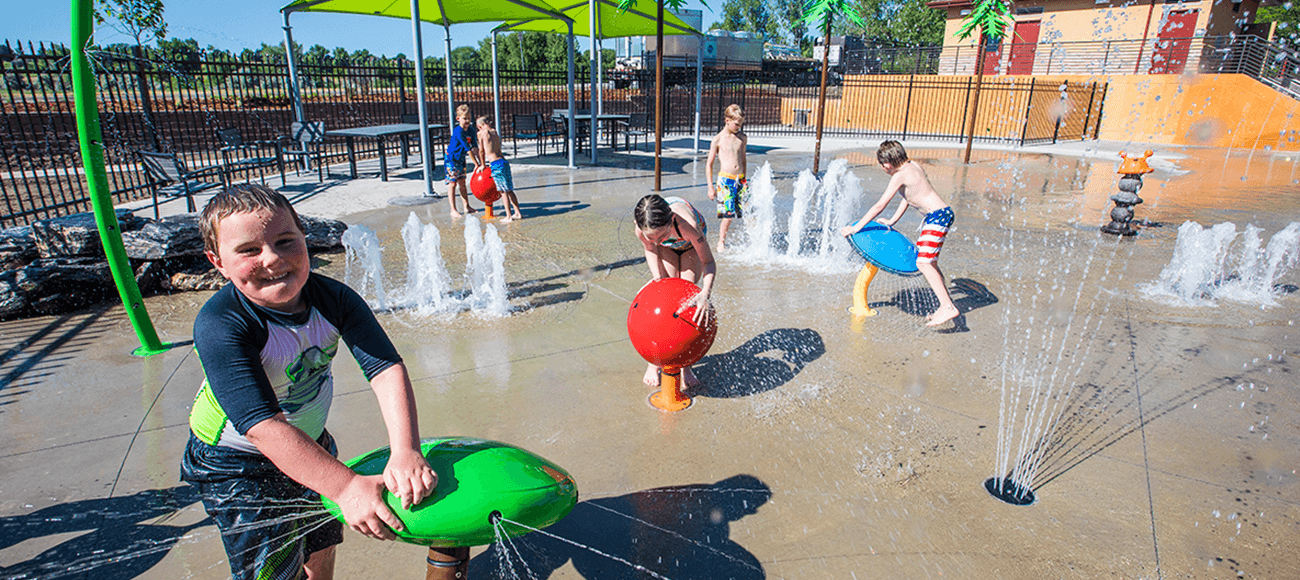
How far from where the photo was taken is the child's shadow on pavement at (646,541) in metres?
2.51

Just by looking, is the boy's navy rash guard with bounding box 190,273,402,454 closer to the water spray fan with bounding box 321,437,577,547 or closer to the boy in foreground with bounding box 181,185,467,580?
the boy in foreground with bounding box 181,185,467,580

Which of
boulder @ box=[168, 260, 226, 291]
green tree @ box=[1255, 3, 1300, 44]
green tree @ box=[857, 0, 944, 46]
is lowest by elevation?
boulder @ box=[168, 260, 226, 291]

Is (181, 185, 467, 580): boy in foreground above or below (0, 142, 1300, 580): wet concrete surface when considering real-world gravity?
above

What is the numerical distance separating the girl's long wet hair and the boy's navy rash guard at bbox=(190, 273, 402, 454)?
6.35ft

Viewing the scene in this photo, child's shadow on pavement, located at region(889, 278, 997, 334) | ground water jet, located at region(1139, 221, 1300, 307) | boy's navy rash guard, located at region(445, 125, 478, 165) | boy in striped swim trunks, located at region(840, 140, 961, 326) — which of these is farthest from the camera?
boy's navy rash guard, located at region(445, 125, 478, 165)

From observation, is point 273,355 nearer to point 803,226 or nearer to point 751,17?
point 803,226

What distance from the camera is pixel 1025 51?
94.2 feet

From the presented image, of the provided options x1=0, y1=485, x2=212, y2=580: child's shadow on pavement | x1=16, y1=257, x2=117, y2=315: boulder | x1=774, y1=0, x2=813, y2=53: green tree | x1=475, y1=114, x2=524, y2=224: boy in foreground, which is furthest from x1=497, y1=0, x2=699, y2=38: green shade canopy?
x1=774, y1=0, x2=813, y2=53: green tree

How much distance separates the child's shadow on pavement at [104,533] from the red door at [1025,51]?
32.1 m

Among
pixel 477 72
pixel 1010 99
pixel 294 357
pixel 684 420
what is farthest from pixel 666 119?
pixel 294 357

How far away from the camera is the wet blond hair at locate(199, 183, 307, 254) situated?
1502 millimetres

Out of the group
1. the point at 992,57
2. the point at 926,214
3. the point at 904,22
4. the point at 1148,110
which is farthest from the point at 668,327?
the point at 904,22

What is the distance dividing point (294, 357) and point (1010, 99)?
25.1 meters

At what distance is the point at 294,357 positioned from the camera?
1.71 metres
